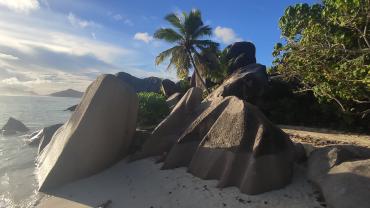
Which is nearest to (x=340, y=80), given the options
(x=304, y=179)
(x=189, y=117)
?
(x=304, y=179)

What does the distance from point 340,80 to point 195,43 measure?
22.7 meters

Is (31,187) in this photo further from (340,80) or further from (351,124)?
(351,124)

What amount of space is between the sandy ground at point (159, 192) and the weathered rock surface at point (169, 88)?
26496 mm

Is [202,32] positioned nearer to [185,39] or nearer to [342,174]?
[185,39]

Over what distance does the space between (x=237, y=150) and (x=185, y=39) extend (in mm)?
24544

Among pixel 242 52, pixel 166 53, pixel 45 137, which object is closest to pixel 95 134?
pixel 45 137

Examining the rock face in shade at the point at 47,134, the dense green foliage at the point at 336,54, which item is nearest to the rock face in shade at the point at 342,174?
the dense green foliage at the point at 336,54

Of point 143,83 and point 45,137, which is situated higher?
point 143,83

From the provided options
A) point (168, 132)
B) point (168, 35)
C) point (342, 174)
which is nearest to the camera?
point (342, 174)

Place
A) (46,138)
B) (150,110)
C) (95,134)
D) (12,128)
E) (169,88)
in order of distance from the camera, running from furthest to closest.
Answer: (169,88) < (12,128) < (150,110) < (46,138) < (95,134)

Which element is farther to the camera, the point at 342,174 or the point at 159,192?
the point at 159,192

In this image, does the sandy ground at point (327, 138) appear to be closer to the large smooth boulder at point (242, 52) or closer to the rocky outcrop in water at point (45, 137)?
the large smooth boulder at point (242, 52)

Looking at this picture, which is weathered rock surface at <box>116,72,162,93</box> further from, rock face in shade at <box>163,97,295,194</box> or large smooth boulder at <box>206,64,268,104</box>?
rock face in shade at <box>163,97,295,194</box>

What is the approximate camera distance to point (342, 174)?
10438 mm
